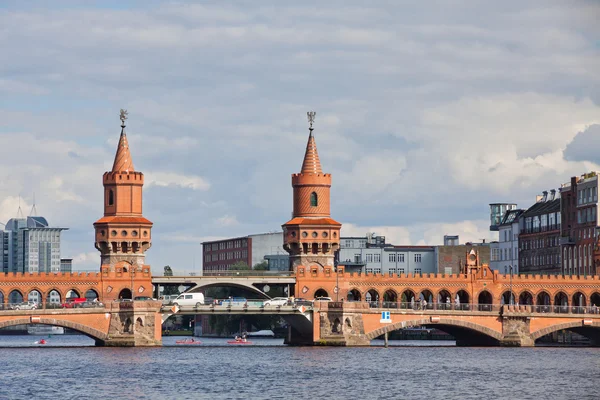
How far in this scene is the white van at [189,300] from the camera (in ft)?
506

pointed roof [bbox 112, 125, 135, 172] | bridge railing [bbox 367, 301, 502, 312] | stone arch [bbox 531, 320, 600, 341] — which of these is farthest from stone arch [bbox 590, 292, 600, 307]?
pointed roof [bbox 112, 125, 135, 172]

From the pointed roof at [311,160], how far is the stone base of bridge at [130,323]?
31579mm

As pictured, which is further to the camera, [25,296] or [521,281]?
[521,281]

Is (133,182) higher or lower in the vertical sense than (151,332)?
higher

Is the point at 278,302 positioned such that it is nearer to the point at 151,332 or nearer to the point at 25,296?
the point at 151,332

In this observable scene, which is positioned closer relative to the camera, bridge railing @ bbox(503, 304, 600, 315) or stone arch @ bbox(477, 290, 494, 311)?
bridge railing @ bbox(503, 304, 600, 315)

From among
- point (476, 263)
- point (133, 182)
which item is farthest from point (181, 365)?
point (476, 263)

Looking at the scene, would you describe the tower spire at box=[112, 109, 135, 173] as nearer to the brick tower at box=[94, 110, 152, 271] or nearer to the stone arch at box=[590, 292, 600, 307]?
the brick tower at box=[94, 110, 152, 271]

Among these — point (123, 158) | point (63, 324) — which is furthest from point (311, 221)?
point (63, 324)

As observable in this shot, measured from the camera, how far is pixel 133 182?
17088 centimetres

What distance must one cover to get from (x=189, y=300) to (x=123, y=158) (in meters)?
24.7

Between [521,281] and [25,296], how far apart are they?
58659 mm

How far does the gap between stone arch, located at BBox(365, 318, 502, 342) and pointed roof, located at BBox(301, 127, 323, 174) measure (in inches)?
997

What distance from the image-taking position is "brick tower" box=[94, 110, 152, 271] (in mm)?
168875
